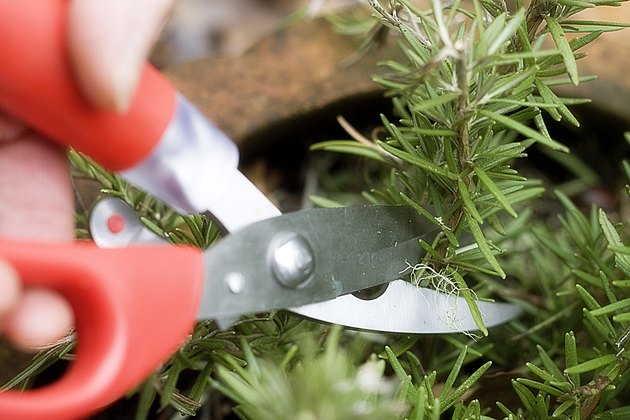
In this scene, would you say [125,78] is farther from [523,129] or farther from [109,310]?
[523,129]

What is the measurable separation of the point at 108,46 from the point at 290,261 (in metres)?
0.19

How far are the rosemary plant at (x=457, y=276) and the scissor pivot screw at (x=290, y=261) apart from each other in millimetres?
55

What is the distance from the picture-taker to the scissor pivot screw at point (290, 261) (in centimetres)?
54

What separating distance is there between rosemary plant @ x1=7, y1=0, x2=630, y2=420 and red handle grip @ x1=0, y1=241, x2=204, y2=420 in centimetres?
5

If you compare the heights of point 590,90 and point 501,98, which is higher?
point 501,98

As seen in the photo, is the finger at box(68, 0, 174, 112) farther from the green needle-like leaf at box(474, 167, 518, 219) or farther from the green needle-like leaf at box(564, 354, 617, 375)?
the green needle-like leaf at box(564, 354, 617, 375)

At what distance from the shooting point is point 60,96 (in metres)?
0.48

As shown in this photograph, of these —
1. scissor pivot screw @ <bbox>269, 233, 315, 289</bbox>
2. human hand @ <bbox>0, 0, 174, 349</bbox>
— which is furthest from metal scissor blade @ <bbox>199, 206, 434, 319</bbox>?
human hand @ <bbox>0, 0, 174, 349</bbox>

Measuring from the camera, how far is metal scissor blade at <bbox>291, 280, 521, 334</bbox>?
0.58 meters

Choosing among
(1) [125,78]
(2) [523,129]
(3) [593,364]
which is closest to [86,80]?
(1) [125,78]

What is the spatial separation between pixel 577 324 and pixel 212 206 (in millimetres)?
424

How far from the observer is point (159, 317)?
1.57 feet

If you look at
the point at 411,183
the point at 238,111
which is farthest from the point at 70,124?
the point at 238,111

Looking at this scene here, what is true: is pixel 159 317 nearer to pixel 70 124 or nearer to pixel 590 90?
pixel 70 124
